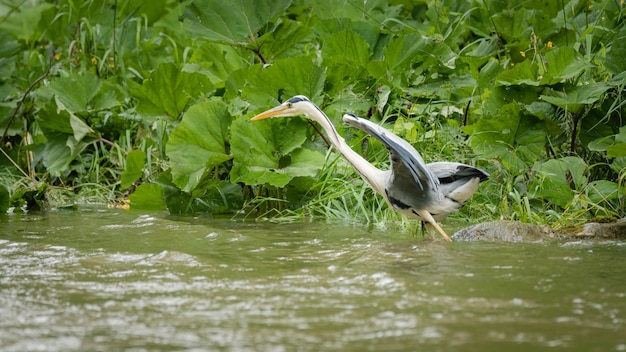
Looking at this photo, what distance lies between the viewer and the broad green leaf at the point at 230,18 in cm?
612

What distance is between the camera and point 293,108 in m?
A: 5.28

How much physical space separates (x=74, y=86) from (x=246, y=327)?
193 inches

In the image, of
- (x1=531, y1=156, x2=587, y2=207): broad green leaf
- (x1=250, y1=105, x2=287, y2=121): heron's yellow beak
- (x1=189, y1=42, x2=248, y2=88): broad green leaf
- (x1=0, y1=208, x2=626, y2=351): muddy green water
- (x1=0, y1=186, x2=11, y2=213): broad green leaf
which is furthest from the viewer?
(x1=189, y1=42, x2=248, y2=88): broad green leaf

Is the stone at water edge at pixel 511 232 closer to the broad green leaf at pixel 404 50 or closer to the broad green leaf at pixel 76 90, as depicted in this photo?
the broad green leaf at pixel 404 50

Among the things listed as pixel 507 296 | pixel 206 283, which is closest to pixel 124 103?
pixel 206 283

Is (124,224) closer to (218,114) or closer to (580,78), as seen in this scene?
(218,114)

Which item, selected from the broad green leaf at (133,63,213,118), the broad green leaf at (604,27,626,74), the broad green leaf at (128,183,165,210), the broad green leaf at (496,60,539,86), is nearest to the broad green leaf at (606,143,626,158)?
the broad green leaf at (604,27,626,74)

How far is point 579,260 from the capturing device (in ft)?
12.7

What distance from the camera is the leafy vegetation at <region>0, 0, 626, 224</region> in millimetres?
5355

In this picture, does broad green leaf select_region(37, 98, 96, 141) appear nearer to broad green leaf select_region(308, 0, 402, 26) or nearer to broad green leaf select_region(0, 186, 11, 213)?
broad green leaf select_region(0, 186, 11, 213)

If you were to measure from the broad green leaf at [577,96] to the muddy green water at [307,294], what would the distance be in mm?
1127

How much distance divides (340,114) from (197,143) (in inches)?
39.1

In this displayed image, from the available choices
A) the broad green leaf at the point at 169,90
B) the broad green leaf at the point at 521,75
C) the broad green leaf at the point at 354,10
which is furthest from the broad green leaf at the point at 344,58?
the broad green leaf at the point at 521,75

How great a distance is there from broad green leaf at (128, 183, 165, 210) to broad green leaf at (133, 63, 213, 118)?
22.5 inches
